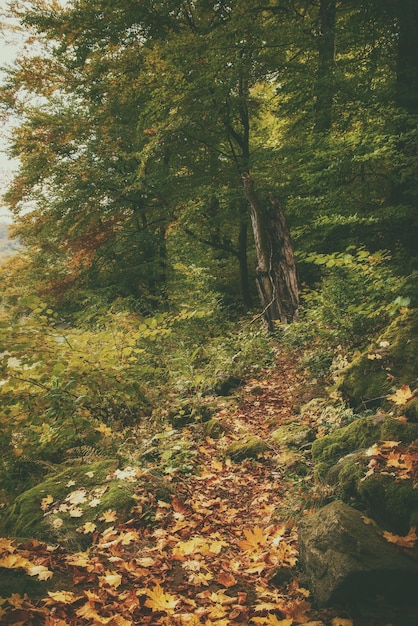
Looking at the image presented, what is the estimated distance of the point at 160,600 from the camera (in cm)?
248

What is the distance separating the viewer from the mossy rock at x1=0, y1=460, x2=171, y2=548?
3154 mm

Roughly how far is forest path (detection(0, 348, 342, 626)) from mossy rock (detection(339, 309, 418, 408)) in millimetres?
1253

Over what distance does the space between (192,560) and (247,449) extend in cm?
193

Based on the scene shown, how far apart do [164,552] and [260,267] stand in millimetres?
7342

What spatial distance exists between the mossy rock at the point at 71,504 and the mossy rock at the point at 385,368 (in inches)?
105

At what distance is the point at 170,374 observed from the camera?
7.18 metres

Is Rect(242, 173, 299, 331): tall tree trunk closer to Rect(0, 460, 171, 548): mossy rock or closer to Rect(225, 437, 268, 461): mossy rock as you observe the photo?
Rect(225, 437, 268, 461): mossy rock

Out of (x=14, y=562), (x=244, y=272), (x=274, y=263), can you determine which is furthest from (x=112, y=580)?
(x=244, y=272)

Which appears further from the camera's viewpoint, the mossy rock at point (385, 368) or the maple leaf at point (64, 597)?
the mossy rock at point (385, 368)

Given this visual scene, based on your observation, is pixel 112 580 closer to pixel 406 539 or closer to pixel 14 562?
pixel 14 562

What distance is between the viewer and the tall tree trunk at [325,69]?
25.7 feet

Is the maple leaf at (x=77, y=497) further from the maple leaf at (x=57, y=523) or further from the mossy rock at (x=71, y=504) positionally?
the maple leaf at (x=57, y=523)

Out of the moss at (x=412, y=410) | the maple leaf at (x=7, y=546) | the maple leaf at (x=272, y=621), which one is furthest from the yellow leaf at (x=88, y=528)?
the moss at (x=412, y=410)

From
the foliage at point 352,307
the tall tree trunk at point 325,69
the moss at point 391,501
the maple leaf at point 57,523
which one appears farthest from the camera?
the tall tree trunk at point 325,69
